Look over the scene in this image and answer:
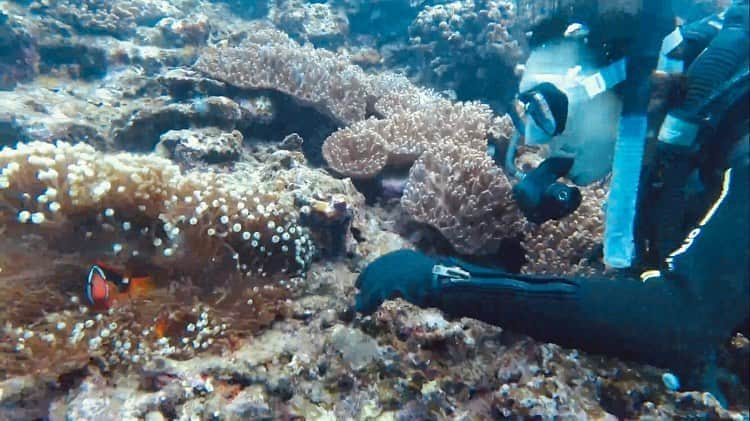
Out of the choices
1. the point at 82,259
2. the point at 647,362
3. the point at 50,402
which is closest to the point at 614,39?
the point at 647,362

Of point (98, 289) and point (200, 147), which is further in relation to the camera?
point (200, 147)

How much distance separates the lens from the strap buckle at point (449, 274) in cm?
240

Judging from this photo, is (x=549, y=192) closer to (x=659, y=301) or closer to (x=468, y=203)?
(x=659, y=301)

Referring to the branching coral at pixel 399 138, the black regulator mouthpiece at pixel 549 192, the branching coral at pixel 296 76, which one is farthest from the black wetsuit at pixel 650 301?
the branching coral at pixel 296 76

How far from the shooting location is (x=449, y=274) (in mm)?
2428

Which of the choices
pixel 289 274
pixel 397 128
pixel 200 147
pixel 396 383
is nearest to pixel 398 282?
pixel 396 383

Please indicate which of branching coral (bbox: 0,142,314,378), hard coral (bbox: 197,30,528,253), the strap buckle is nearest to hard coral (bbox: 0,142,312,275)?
branching coral (bbox: 0,142,314,378)

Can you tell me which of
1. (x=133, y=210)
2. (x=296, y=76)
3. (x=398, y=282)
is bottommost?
(x=398, y=282)

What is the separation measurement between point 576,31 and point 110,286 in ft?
9.59

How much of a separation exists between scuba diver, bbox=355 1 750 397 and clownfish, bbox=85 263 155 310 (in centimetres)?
121

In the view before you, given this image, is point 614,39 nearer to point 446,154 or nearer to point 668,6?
point 668,6

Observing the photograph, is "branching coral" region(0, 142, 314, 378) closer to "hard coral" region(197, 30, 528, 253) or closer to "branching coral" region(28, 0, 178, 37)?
"hard coral" region(197, 30, 528, 253)

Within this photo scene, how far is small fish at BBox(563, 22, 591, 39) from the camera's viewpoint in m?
2.58

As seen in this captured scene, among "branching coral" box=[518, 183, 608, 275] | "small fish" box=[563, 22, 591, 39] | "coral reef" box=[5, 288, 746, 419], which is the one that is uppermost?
"small fish" box=[563, 22, 591, 39]
